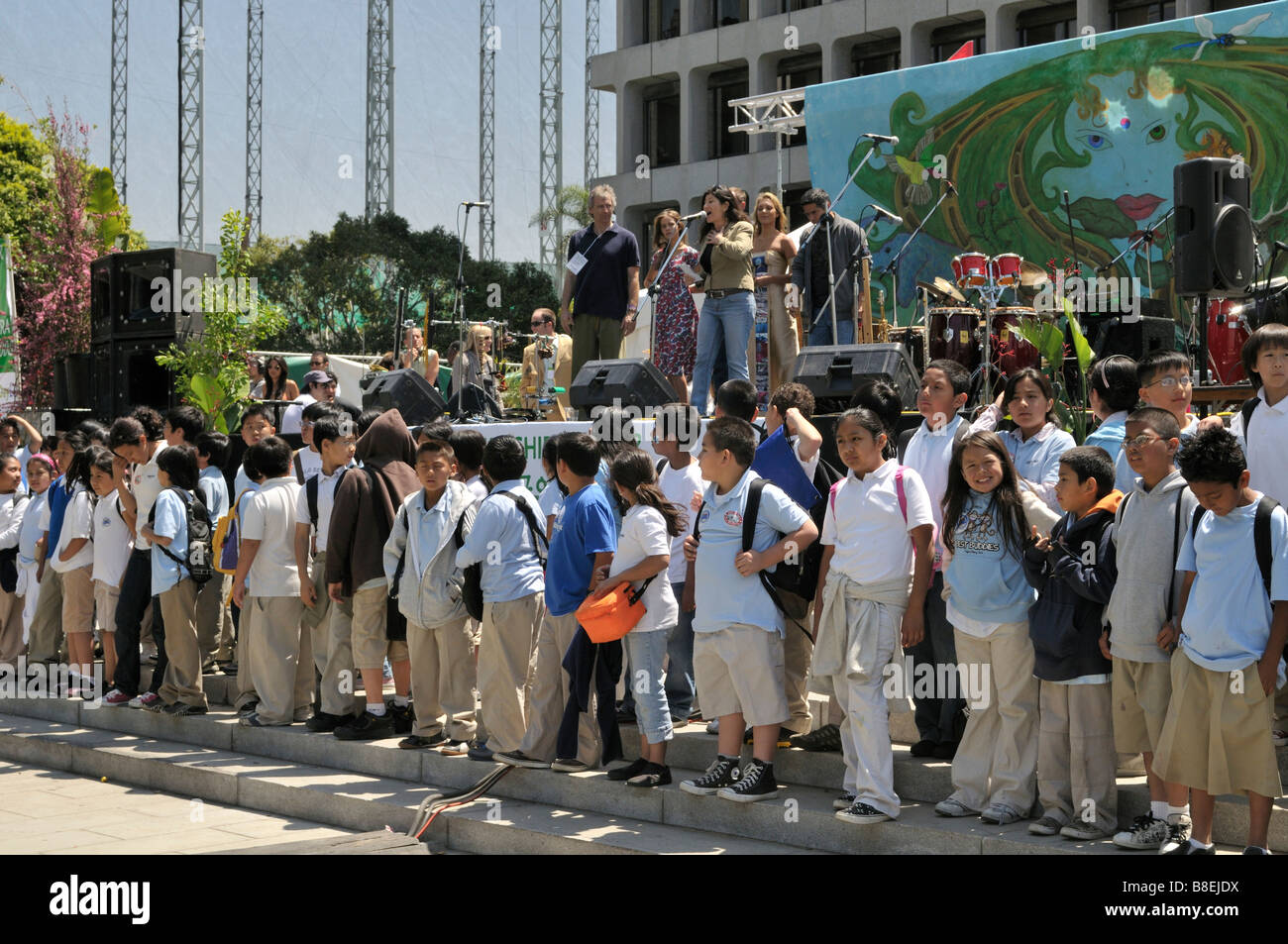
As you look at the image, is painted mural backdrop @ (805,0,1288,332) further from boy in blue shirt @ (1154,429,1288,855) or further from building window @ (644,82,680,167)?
building window @ (644,82,680,167)

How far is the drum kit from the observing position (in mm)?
11383

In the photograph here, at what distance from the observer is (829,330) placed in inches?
442

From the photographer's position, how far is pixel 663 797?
260 inches

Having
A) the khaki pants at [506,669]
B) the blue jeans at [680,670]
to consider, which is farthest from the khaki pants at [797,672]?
the khaki pants at [506,669]

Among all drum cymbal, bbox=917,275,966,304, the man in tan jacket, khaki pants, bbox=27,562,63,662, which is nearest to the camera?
khaki pants, bbox=27,562,63,662

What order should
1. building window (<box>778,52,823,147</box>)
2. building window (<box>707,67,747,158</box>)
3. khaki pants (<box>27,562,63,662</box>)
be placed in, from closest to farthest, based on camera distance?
khaki pants (<box>27,562,63,662</box>), building window (<box>778,52,823,147</box>), building window (<box>707,67,747,158</box>)

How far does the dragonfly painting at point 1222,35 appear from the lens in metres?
13.4

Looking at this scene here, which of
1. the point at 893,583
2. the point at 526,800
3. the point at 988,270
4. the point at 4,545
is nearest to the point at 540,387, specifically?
the point at 988,270

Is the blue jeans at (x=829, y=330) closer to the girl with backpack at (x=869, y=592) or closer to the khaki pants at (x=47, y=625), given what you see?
the girl with backpack at (x=869, y=592)

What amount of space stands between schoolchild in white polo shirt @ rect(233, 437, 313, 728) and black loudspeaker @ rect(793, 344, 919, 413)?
10.8 ft

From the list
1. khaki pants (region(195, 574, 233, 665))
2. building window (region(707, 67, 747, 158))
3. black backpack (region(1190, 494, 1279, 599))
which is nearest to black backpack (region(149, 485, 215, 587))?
khaki pants (region(195, 574, 233, 665))
